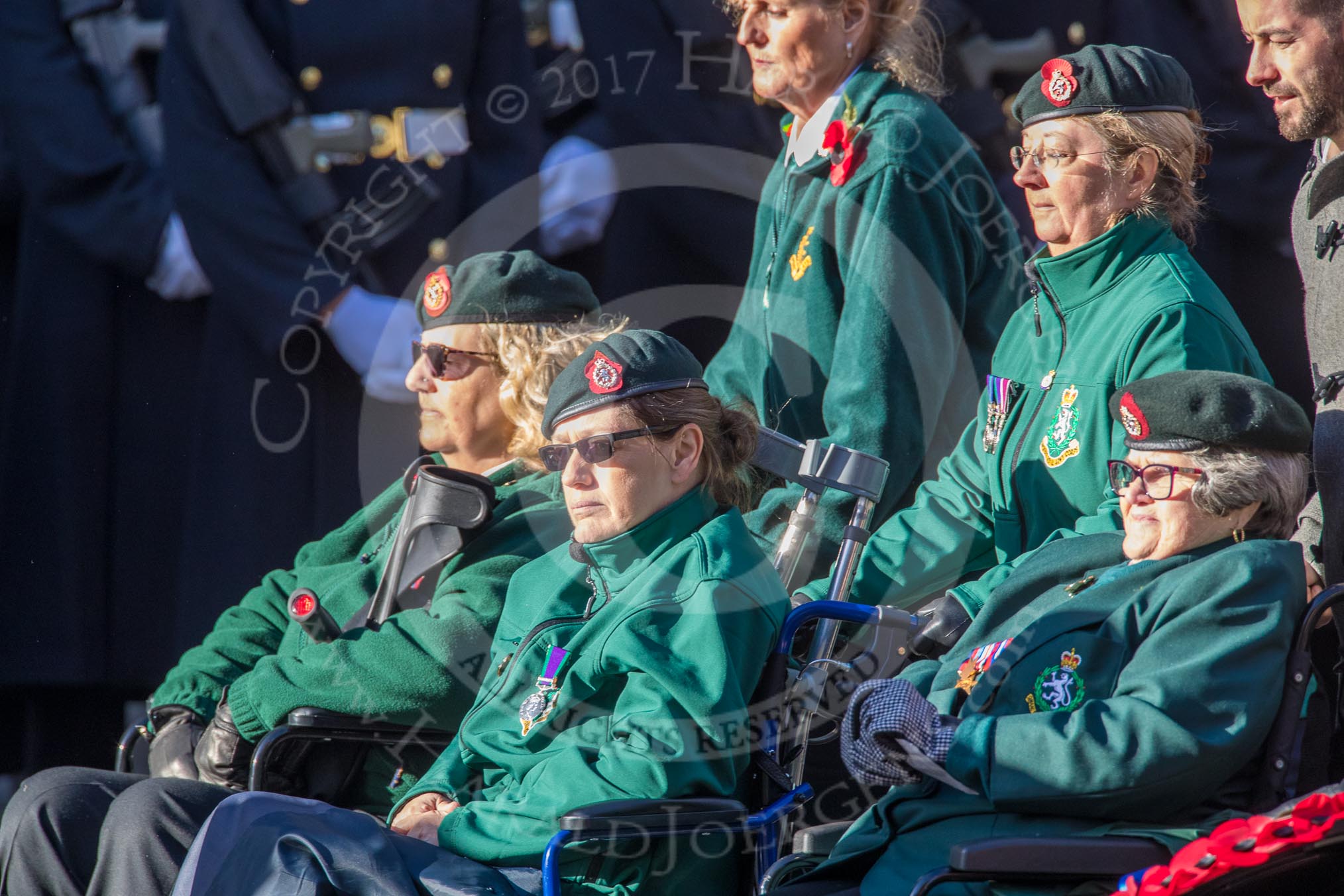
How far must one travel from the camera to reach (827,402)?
3.53 m

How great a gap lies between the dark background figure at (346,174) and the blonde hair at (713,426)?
2077 millimetres

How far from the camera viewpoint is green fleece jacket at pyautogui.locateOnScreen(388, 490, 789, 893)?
2646 millimetres

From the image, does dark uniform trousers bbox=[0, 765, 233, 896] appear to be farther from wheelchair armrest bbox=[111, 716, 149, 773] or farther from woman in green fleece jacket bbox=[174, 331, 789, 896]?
wheelchair armrest bbox=[111, 716, 149, 773]

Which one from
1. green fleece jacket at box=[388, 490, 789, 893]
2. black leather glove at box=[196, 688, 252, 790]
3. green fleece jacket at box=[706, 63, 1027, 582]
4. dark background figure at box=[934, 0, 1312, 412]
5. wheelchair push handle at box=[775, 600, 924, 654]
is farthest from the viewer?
dark background figure at box=[934, 0, 1312, 412]

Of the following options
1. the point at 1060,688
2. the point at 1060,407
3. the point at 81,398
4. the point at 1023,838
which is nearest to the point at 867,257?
the point at 1060,407

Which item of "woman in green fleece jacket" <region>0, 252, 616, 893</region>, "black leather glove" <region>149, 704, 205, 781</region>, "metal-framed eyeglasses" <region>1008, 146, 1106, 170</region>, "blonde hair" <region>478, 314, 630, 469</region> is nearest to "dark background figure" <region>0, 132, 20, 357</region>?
"woman in green fleece jacket" <region>0, 252, 616, 893</region>

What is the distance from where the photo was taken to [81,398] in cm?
557

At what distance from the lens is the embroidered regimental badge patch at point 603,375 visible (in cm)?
300

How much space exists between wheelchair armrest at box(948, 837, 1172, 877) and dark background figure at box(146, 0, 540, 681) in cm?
316

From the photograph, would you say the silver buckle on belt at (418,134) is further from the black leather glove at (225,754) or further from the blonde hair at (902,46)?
the black leather glove at (225,754)

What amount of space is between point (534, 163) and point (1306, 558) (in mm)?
Answer: 3020

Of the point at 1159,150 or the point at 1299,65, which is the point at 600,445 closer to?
the point at 1159,150

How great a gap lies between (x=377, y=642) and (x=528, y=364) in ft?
2.45

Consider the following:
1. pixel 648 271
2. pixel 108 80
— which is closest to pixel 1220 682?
pixel 648 271
